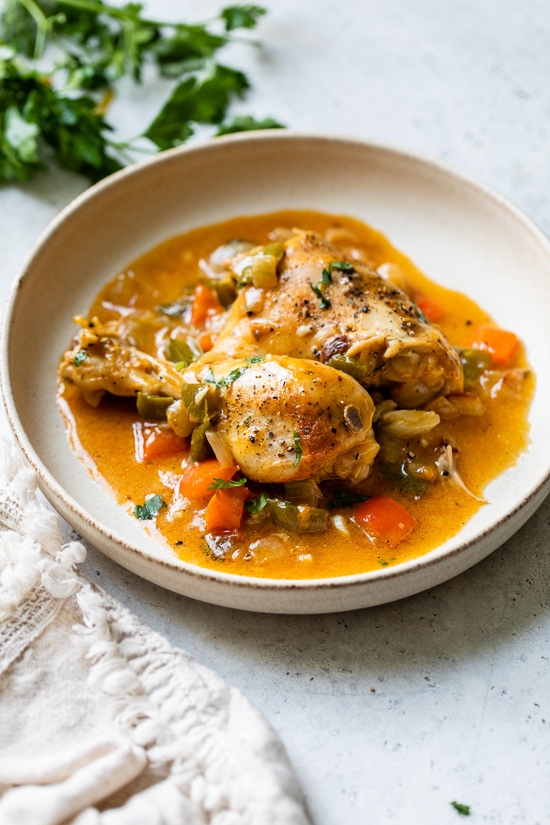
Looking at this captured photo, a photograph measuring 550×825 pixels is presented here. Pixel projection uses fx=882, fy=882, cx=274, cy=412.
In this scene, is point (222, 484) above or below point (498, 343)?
below

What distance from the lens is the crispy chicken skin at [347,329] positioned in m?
4.69

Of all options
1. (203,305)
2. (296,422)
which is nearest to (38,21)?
(203,305)

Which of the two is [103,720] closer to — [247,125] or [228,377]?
[228,377]

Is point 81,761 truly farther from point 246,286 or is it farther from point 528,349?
point 528,349

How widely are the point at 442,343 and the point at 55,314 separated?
2.44 m

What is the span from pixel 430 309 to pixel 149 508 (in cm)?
226

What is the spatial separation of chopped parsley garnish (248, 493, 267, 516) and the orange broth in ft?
0.18

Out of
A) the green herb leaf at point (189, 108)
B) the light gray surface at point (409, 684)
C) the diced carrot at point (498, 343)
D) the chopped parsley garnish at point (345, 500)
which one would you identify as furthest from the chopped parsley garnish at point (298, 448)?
the green herb leaf at point (189, 108)

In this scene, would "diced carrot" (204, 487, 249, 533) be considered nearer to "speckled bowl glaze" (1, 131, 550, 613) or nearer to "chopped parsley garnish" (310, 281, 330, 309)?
"speckled bowl glaze" (1, 131, 550, 613)

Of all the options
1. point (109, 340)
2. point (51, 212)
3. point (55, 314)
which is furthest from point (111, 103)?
point (109, 340)

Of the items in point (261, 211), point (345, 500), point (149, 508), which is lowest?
point (149, 508)

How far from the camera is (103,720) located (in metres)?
3.83

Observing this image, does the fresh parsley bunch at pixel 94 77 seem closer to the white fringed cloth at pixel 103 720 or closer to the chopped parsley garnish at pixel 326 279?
the chopped parsley garnish at pixel 326 279

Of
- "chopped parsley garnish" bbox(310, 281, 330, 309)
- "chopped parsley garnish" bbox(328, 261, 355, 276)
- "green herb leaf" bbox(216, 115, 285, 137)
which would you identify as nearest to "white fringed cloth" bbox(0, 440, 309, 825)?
"chopped parsley garnish" bbox(310, 281, 330, 309)
